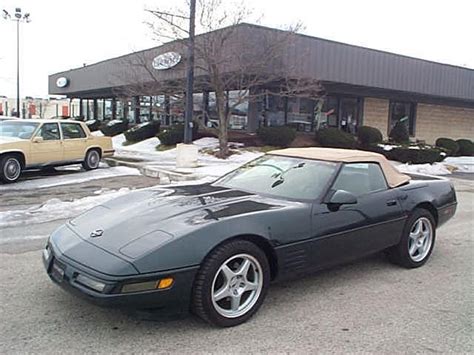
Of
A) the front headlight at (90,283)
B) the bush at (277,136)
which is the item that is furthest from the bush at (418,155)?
the front headlight at (90,283)

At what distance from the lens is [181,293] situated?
125 inches

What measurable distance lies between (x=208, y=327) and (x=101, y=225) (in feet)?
3.83

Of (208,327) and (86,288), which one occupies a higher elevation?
(86,288)

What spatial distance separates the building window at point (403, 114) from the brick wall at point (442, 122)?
40 centimetres

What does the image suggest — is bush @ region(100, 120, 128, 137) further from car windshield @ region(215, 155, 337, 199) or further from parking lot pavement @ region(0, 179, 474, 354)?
car windshield @ region(215, 155, 337, 199)

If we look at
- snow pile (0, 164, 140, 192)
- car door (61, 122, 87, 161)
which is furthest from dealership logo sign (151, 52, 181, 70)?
car door (61, 122, 87, 161)

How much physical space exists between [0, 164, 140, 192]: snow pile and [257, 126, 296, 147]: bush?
697cm

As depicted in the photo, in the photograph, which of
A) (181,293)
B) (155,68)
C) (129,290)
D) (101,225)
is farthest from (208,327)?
(155,68)

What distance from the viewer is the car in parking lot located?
11.0 metres

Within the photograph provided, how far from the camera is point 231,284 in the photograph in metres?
3.45

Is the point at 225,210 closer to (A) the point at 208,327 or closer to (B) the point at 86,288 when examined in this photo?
(A) the point at 208,327

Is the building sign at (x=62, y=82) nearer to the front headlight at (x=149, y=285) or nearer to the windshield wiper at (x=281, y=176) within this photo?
the windshield wiper at (x=281, y=176)

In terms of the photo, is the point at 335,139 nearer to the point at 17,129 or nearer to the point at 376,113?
the point at 376,113

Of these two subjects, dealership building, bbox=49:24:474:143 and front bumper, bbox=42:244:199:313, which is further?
dealership building, bbox=49:24:474:143
